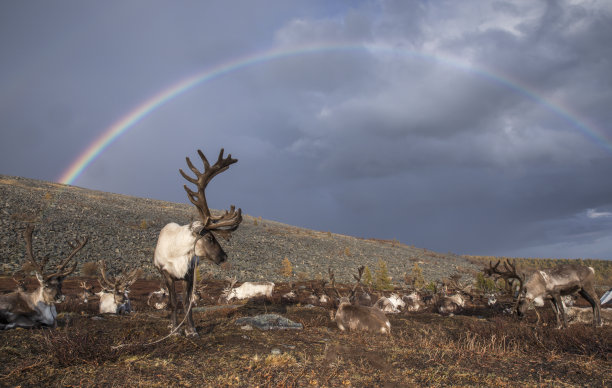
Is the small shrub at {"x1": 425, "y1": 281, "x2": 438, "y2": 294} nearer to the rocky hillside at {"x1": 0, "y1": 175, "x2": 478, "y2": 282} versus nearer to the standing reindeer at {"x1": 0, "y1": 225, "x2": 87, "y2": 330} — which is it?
the rocky hillside at {"x1": 0, "y1": 175, "x2": 478, "y2": 282}

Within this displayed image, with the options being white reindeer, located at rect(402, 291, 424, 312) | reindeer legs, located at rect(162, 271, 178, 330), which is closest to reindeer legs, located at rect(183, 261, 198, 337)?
reindeer legs, located at rect(162, 271, 178, 330)

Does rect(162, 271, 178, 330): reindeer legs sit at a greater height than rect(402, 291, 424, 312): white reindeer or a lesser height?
greater

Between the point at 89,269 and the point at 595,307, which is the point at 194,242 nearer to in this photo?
the point at 595,307

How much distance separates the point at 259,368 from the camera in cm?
551

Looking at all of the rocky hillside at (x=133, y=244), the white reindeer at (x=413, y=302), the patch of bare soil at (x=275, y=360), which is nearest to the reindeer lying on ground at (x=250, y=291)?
the rocky hillside at (x=133, y=244)

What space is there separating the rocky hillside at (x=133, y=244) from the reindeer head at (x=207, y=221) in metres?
19.5

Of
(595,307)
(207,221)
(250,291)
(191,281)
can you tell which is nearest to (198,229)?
(207,221)

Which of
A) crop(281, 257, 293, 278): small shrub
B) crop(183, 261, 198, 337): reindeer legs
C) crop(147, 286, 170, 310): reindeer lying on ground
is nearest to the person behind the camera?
crop(183, 261, 198, 337): reindeer legs

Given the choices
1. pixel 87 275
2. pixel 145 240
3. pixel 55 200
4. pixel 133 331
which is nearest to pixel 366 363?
pixel 133 331

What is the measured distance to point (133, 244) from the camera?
37906 mm

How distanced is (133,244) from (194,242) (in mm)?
34455

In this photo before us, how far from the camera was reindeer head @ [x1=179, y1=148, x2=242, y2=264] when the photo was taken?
769cm

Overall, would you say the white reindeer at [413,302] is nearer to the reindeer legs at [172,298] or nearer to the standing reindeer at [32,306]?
the reindeer legs at [172,298]

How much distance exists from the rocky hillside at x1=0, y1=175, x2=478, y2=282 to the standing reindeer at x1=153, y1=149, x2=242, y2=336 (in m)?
19.3
